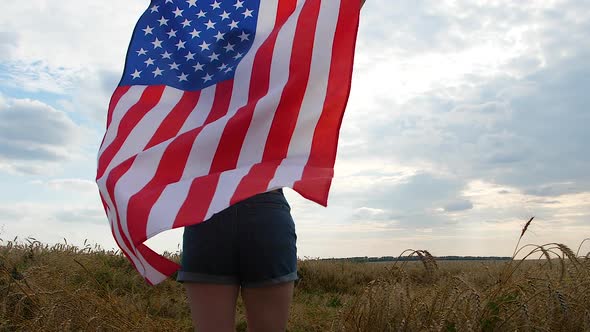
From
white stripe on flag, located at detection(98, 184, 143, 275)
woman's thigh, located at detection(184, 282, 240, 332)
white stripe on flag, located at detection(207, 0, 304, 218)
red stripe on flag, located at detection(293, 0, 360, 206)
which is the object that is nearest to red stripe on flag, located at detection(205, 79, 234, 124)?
white stripe on flag, located at detection(207, 0, 304, 218)

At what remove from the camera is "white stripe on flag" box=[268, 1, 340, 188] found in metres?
3.28

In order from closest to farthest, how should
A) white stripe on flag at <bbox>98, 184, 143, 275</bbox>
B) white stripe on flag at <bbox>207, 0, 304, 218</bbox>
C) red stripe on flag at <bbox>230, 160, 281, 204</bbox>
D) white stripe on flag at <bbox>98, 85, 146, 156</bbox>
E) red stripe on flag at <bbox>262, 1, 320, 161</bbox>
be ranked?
red stripe on flag at <bbox>230, 160, 281, 204</bbox> < white stripe on flag at <bbox>207, 0, 304, 218</bbox> < red stripe on flag at <bbox>262, 1, 320, 161</bbox> < white stripe on flag at <bbox>98, 184, 143, 275</bbox> < white stripe on flag at <bbox>98, 85, 146, 156</bbox>

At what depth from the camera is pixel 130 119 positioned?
13.2ft

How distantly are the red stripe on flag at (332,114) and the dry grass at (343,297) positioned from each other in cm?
136

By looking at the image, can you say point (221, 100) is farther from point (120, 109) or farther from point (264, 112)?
point (120, 109)

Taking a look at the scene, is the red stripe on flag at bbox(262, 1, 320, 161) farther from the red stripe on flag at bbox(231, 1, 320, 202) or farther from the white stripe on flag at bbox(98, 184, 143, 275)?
the white stripe on flag at bbox(98, 184, 143, 275)

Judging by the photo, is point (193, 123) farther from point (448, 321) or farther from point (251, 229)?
Result: point (448, 321)

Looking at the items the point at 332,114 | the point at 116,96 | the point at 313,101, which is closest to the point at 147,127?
the point at 116,96

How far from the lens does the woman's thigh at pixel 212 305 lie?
291 centimetres

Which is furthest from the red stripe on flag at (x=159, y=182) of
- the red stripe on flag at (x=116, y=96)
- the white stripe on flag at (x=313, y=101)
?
the red stripe on flag at (x=116, y=96)

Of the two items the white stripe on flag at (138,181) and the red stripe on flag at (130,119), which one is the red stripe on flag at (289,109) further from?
the red stripe on flag at (130,119)

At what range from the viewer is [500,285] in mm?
5246

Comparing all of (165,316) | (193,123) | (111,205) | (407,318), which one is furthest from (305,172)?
(165,316)

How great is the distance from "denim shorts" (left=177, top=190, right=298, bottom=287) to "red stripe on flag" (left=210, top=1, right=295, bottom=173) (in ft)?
1.79
